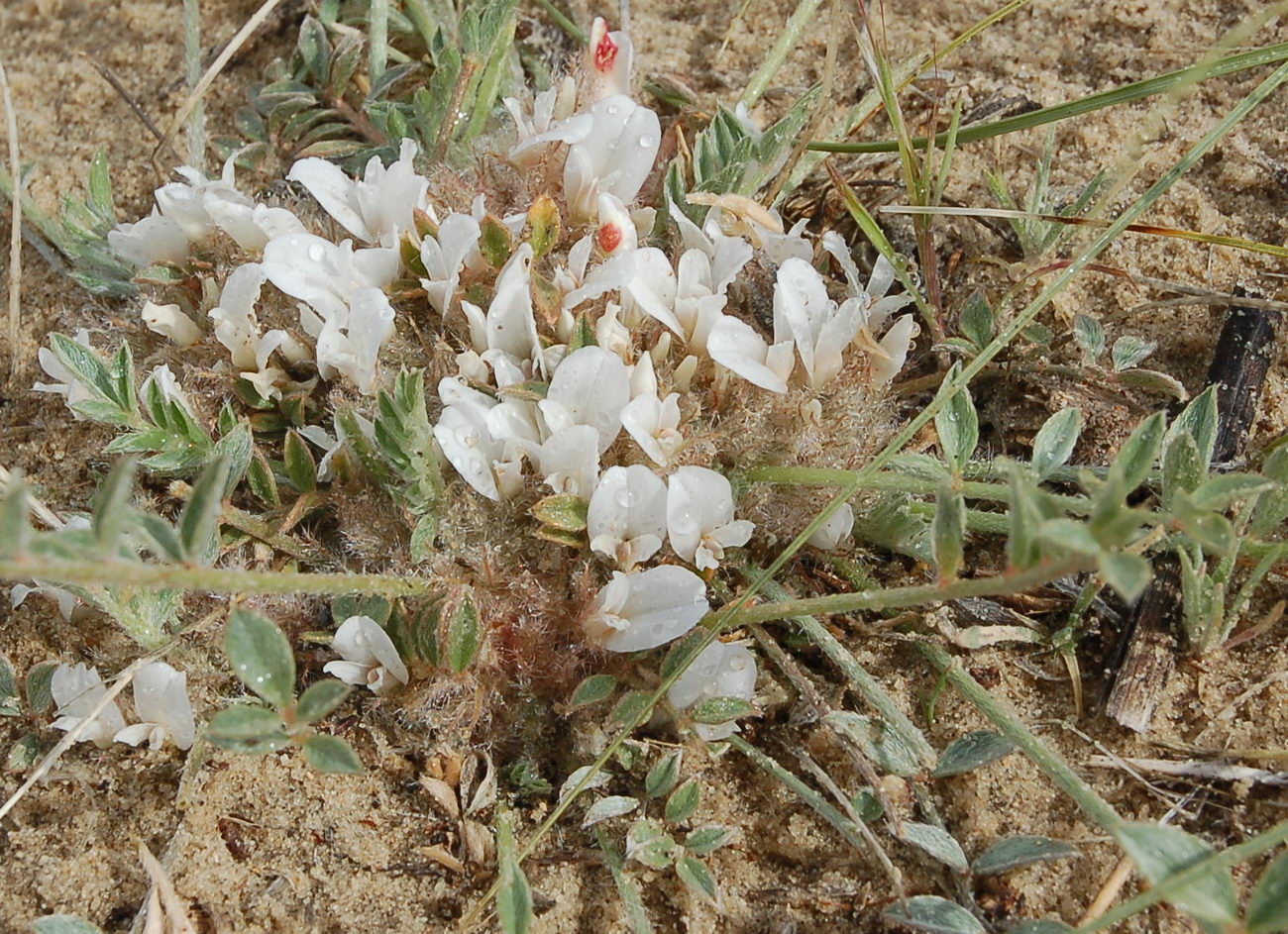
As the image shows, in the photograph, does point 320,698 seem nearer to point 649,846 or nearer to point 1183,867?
point 649,846

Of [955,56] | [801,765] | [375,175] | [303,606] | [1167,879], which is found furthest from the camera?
[955,56]

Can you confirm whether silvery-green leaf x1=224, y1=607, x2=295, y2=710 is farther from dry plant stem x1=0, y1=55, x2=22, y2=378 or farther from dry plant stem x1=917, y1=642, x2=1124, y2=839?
dry plant stem x1=0, y1=55, x2=22, y2=378

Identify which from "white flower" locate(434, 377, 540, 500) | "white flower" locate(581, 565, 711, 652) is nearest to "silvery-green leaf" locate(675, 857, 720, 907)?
"white flower" locate(581, 565, 711, 652)

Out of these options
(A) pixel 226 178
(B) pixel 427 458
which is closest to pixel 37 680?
(B) pixel 427 458

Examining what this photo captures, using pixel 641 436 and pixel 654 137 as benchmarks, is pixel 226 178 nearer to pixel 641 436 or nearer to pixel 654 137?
pixel 654 137

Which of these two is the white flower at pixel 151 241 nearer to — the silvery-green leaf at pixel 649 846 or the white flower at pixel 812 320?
the white flower at pixel 812 320

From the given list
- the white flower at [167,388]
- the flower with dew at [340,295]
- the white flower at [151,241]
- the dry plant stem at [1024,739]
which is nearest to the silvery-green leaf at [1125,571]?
the dry plant stem at [1024,739]

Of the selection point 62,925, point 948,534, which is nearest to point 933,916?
point 948,534
